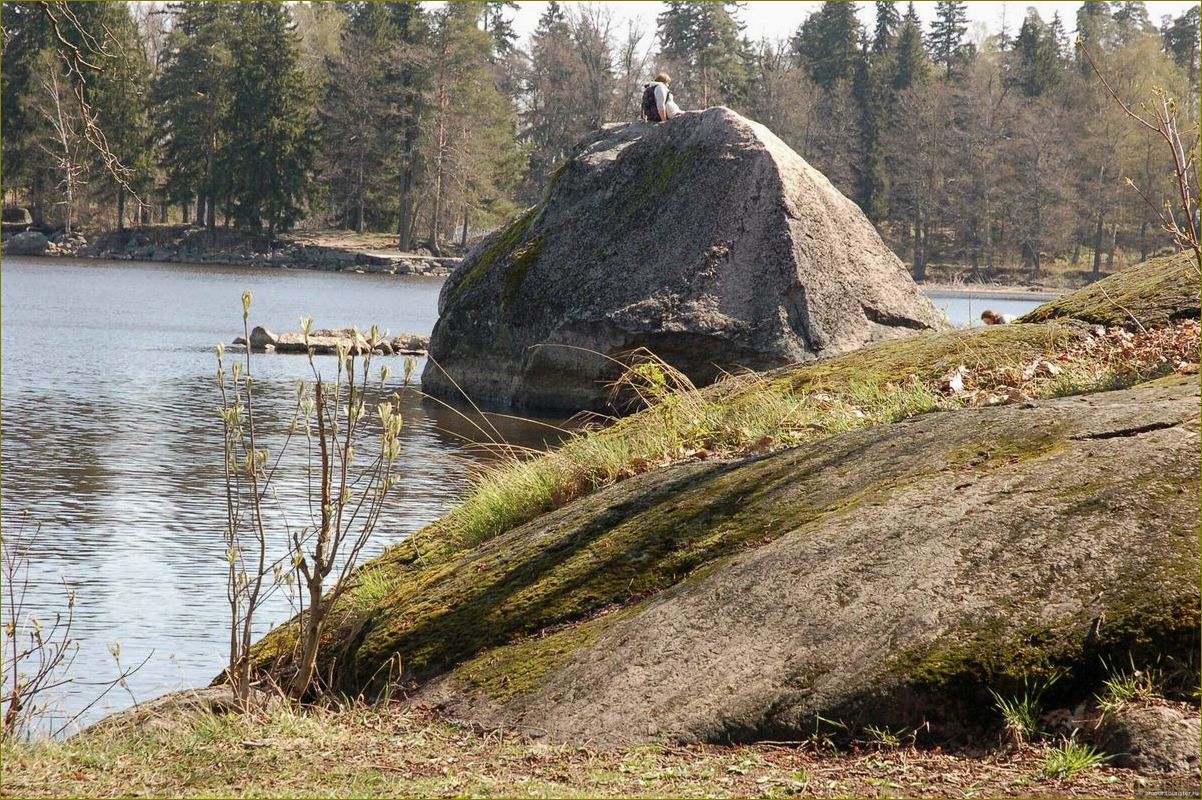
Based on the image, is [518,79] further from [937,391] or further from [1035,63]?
[937,391]

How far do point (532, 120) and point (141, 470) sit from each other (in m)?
72.1

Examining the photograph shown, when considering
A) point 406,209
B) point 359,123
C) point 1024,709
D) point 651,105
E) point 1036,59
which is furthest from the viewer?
point 1036,59

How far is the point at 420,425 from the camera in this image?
55.7 ft

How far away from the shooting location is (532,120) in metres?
82.4

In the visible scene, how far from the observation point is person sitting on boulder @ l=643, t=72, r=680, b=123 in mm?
17594

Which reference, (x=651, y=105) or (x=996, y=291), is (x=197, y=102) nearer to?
(x=996, y=291)

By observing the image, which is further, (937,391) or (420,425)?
(420,425)

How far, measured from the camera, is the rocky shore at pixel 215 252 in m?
69.4

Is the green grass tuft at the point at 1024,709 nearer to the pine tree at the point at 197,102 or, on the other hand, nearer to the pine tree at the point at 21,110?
the pine tree at the point at 21,110

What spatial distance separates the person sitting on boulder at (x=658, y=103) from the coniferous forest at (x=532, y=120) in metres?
47.8

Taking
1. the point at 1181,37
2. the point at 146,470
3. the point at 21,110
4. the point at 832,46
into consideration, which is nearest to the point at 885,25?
the point at 832,46

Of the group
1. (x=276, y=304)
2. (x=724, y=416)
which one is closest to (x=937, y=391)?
(x=724, y=416)

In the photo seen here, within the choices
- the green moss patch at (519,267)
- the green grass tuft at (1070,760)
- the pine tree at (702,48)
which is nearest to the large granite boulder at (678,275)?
the green moss patch at (519,267)

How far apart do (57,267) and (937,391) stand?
58667mm
